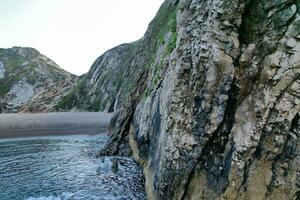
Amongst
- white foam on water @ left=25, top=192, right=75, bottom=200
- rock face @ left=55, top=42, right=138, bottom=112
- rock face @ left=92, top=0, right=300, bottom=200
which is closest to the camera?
rock face @ left=92, top=0, right=300, bottom=200

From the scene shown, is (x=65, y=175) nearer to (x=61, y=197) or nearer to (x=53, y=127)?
(x=61, y=197)

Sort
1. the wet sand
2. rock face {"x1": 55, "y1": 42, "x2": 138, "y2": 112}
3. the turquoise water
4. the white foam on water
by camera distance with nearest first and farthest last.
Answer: the white foam on water, the turquoise water, the wet sand, rock face {"x1": 55, "y1": 42, "x2": 138, "y2": 112}

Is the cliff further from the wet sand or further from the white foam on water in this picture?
the wet sand

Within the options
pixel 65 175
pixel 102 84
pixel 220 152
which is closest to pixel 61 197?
pixel 65 175

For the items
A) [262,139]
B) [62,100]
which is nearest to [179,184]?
[262,139]

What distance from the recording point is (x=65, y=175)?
2783 centimetres

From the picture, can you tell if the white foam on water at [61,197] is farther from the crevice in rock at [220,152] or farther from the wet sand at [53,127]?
the wet sand at [53,127]

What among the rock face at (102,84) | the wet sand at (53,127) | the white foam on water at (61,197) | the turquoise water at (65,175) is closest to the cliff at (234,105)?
the turquoise water at (65,175)

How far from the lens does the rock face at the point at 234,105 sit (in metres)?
12.7

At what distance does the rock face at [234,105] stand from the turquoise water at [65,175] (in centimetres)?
569

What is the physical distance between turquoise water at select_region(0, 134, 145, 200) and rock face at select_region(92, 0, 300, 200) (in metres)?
5.69

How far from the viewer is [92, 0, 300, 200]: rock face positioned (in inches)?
501

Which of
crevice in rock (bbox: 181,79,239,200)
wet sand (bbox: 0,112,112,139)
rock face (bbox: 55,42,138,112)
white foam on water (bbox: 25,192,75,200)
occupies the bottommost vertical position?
white foam on water (bbox: 25,192,75,200)

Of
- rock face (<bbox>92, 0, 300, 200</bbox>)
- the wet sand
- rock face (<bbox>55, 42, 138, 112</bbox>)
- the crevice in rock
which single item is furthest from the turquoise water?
rock face (<bbox>55, 42, 138, 112</bbox>)
